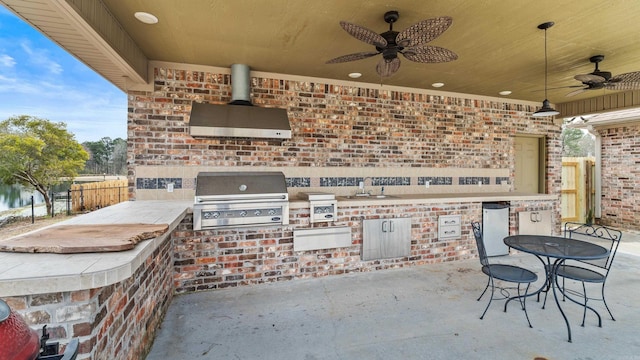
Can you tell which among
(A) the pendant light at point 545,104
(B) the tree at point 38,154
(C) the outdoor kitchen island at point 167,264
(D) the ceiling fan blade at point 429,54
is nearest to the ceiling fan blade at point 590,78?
(A) the pendant light at point 545,104

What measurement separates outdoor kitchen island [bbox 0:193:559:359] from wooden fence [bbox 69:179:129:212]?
1.09m

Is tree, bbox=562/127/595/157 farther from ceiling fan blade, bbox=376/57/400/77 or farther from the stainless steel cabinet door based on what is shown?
ceiling fan blade, bbox=376/57/400/77

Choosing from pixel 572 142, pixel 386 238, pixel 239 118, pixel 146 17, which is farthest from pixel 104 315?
pixel 572 142

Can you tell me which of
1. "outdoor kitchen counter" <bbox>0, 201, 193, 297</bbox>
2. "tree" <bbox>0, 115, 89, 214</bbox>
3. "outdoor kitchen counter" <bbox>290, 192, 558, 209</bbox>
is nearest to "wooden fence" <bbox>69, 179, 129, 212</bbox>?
"tree" <bbox>0, 115, 89, 214</bbox>

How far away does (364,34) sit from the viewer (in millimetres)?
2477

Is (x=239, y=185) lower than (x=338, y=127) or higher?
lower

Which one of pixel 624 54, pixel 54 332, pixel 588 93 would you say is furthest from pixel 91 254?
pixel 588 93

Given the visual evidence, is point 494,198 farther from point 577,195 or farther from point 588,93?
point 577,195

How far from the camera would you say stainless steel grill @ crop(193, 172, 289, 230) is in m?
3.24

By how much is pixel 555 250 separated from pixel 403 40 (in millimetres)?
2418

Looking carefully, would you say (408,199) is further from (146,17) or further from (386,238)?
(146,17)

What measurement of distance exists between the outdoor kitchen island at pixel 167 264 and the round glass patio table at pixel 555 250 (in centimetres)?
149

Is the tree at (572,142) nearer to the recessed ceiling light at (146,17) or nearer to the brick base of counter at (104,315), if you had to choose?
the recessed ceiling light at (146,17)

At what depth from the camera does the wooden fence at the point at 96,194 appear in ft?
13.4
